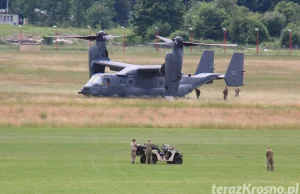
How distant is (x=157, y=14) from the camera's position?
138750mm

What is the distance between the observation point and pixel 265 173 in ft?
122

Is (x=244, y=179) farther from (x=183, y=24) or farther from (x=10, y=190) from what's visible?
(x=183, y=24)

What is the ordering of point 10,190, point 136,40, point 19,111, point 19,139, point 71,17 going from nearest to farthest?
point 10,190
point 19,139
point 19,111
point 136,40
point 71,17

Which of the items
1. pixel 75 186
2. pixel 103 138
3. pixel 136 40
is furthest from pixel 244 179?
pixel 136 40

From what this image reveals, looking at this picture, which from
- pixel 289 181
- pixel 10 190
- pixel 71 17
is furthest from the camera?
pixel 71 17

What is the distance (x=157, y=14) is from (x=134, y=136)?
301 feet

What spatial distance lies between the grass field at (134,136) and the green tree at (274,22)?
5382cm

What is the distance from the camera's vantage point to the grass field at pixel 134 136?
3469 centimetres

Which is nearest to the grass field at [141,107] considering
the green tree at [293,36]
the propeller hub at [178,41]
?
the propeller hub at [178,41]

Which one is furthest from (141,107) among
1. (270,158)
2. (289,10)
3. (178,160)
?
(289,10)

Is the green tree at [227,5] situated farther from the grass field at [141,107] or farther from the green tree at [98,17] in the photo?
the grass field at [141,107]

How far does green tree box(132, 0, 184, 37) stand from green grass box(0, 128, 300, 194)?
86.3 metres

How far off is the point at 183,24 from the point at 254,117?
278 feet

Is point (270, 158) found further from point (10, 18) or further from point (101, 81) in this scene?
point (10, 18)
